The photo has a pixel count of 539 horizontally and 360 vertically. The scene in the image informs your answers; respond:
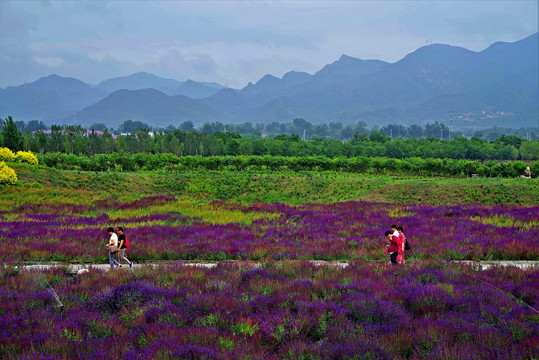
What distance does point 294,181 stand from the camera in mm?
62719

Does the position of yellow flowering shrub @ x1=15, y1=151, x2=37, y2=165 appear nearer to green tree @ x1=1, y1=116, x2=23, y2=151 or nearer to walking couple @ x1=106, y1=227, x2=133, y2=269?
green tree @ x1=1, y1=116, x2=23, y2=151

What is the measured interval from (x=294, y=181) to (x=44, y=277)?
176 feet

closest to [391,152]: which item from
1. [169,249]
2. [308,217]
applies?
[308,217]

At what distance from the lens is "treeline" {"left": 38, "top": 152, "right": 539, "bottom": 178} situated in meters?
68.4

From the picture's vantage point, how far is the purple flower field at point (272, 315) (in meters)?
5.84

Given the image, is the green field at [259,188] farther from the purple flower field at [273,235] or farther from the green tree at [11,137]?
the green tree at [11,137]

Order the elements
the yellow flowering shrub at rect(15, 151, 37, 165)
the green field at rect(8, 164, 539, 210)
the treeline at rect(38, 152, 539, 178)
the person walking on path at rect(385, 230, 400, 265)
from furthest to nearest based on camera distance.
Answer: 1. the treeline at rect(38, 152, 539, 178)
2. the yellow flowering shrub at rect(15, 151, 37, 165)
3. the green field at rect(8, 164, 539, 210)
4. the person walking on path at rect(385, 230, 400, 265)

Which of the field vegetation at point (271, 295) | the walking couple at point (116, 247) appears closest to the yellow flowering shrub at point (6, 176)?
the field vegetation at point (271, 295)

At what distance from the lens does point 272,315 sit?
725 centimetres

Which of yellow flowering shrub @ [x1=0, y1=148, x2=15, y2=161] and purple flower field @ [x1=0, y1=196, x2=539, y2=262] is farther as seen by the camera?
yellow flowering shrub @ [x1=0, y1=148, x2=15, y2=161]

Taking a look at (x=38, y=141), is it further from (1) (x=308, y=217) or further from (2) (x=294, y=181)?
(1) (x=308, y=217)

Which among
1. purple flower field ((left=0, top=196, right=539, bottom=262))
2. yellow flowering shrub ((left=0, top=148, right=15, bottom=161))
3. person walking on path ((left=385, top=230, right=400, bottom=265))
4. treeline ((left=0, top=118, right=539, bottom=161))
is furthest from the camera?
treeline ((left=0, top=118, right=539, bottom=161))

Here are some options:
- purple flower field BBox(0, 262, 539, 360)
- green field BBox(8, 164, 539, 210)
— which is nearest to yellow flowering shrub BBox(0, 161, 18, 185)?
green field BBox(8, 164, 539, 210)

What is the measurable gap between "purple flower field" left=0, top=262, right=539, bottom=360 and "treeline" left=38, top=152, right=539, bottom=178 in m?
64.1
